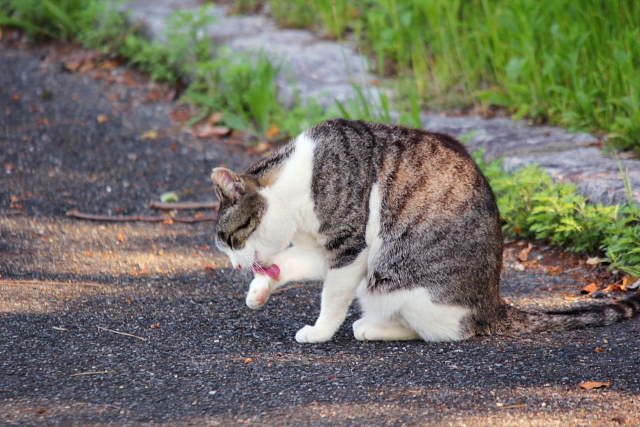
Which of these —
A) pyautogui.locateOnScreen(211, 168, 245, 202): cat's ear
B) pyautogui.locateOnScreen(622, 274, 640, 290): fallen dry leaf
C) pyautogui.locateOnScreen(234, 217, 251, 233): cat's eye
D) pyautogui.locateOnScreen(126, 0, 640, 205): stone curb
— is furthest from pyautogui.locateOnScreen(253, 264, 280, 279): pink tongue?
pyautogui.locateOnScreen(126, 0, 640, 205): stone curb

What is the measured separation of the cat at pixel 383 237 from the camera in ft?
10.2

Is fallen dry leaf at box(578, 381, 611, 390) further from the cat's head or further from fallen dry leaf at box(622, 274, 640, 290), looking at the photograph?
the cat's head

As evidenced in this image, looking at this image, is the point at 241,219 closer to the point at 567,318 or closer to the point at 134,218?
the point at 567,318

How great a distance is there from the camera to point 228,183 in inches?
126

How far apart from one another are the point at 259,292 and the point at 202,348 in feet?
1.32

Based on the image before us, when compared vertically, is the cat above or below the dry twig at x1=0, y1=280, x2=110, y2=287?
above

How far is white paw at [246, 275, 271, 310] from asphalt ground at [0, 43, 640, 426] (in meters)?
0.13

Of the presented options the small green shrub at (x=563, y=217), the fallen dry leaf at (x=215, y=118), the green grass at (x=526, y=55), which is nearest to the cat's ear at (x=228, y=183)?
the small green shrub at (x=563, y=217)

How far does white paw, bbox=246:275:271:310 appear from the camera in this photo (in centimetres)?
329

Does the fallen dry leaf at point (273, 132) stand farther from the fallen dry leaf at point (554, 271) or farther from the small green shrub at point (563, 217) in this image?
the fallen dry leaf at point (554, 271)

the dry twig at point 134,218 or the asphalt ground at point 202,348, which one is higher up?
the asphalt ground at point 202,348

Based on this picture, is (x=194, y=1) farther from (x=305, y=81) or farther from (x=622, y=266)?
(x=622, y=266)

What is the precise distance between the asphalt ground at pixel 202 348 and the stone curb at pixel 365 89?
529 millimetres

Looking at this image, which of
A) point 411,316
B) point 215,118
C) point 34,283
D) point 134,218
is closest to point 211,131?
point 215,118
